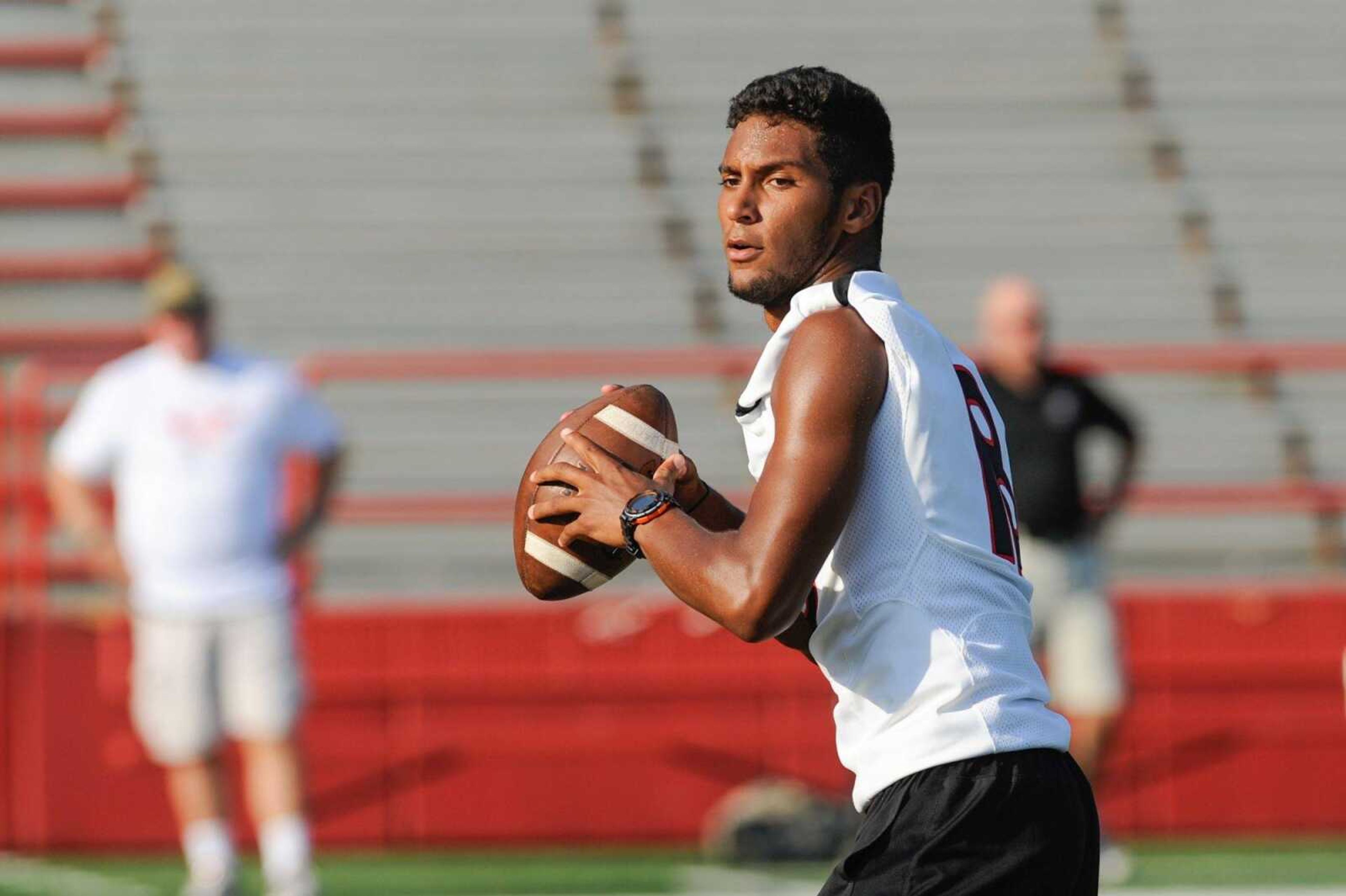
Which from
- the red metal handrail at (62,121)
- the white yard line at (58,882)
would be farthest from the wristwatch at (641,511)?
the red metal handrail at (62,121)

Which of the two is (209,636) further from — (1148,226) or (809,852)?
(1148,226)

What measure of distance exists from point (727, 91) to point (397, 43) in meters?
2.08

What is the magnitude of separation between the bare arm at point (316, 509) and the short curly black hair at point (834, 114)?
15.9ft

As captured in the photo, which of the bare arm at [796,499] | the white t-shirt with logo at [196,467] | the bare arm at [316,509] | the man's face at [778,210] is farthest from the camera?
the bare arm at [316,509]

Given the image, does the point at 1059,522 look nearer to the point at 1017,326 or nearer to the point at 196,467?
the point at 1017,326

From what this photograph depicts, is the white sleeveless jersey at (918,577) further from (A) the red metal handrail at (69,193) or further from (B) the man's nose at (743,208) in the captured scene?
(A) the red metal handrail at (69,193)

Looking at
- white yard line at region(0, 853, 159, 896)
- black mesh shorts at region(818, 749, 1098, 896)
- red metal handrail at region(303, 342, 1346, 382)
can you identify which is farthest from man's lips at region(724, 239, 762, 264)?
red metal handrail at region(303, 342, 1346, 382)

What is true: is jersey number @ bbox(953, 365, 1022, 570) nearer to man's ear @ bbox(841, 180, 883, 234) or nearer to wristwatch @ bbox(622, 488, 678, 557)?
man's ear @ bbox(841, 180, 883, 234)

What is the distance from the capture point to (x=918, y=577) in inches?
115

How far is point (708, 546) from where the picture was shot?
2.83m

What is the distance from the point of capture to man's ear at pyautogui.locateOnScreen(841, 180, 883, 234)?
3021mm

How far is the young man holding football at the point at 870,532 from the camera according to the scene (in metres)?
2.79

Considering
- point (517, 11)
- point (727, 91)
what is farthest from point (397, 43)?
point (727, 91)

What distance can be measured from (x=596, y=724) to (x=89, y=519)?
2.36 meters
